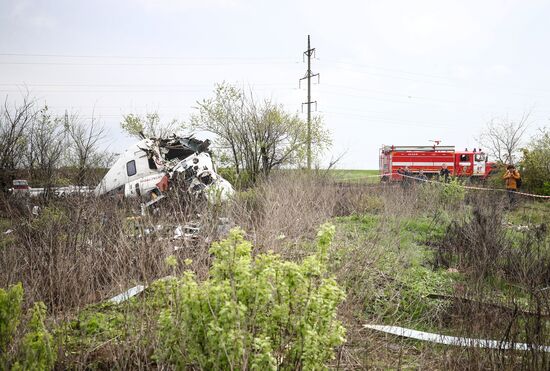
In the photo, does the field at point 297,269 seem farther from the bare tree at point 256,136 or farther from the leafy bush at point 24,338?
the bare tree at point 256,136

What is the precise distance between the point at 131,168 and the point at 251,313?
41.6 ft

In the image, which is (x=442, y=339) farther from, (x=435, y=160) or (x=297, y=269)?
(x=435, y=160)

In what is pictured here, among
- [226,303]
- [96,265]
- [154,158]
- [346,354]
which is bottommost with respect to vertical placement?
[346,354]

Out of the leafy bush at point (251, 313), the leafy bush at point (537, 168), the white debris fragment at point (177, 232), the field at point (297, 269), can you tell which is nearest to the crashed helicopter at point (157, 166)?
the field at point (297, 269)

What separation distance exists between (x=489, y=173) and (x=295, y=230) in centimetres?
2155

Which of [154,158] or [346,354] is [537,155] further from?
[346,354]

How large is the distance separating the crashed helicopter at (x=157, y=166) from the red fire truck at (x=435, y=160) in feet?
47.9

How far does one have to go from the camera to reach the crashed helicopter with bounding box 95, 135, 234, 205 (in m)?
13.9

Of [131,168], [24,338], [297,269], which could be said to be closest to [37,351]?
[24,338]

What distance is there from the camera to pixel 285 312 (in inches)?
116

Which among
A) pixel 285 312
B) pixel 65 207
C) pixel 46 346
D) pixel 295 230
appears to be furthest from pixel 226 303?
pixel 65 207

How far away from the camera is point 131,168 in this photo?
14.8 metres

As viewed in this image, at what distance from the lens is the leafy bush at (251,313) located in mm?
2779

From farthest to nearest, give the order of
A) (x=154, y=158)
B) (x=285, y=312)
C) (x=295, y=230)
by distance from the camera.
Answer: (x=154, y=158)
(x=295, y=230)
(x=285, y=312)
